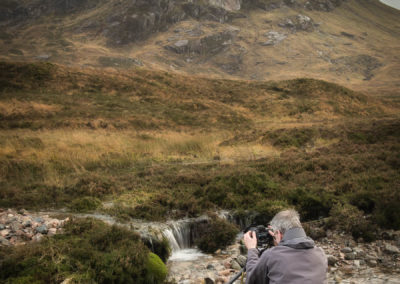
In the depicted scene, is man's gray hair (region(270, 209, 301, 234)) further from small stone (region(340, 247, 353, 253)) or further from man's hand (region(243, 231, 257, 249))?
small stone (region(340, 247, 353, 253))

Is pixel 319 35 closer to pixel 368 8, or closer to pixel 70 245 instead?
pixel 368 8

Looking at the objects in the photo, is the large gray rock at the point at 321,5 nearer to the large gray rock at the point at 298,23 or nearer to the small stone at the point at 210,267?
the large gray rock at the point at 298,23

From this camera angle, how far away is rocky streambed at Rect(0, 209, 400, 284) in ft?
22.3

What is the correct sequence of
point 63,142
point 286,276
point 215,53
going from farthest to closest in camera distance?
point 215,53 < point 63,142 < point 286,276

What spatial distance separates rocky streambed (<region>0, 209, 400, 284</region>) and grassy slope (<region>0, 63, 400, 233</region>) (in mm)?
1246

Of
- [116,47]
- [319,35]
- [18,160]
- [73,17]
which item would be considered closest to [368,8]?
[319,35]

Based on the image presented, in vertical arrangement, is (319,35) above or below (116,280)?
above

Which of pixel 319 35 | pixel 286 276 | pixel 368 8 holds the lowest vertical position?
pixel 286 276

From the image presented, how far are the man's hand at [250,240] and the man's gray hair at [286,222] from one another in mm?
278

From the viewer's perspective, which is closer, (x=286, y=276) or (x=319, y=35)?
(x=286, y=276)

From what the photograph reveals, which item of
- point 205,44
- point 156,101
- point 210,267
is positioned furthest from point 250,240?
point 205,44

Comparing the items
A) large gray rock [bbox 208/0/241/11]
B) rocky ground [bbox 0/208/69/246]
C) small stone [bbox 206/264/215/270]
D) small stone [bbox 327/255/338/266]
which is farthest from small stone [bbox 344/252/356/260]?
large gray rock [bbox 208/0/241/11]

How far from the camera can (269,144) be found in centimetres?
2177

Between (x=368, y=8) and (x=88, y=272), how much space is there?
720 feet
